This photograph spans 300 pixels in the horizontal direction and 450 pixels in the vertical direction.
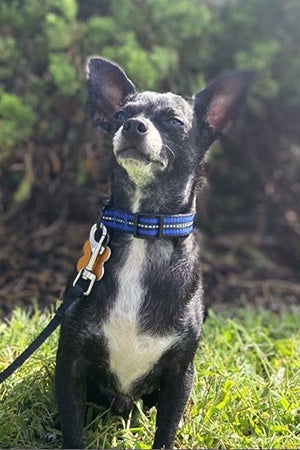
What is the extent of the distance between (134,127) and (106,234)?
424mm

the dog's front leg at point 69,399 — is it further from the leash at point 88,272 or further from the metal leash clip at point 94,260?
the metal leash clip at point 94,260

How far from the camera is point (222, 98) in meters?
3.04

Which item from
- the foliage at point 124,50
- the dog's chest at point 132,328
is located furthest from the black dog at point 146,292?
the foliage at point 124,50

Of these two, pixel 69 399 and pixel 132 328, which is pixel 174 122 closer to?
pixel 132 328

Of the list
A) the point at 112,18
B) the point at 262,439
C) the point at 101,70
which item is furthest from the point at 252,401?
the point at 112,18

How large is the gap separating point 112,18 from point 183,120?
8.83 feet

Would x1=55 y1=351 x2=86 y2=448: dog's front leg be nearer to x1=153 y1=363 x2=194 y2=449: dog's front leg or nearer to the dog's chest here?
the dog's chest

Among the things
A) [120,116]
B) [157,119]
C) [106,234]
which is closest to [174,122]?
[157,119]

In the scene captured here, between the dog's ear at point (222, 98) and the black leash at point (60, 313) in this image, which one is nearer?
the black leash at point (60, 313)

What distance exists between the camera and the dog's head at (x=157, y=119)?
2586mm

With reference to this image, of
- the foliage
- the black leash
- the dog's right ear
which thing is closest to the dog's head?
the dog's right ear

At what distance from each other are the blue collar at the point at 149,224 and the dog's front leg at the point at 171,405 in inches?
19.5

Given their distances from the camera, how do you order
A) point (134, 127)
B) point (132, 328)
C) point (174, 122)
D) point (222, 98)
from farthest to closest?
point (222, 98), point (174, 122), point (132, 328), point (134, 127)

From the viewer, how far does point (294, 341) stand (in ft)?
13.2
